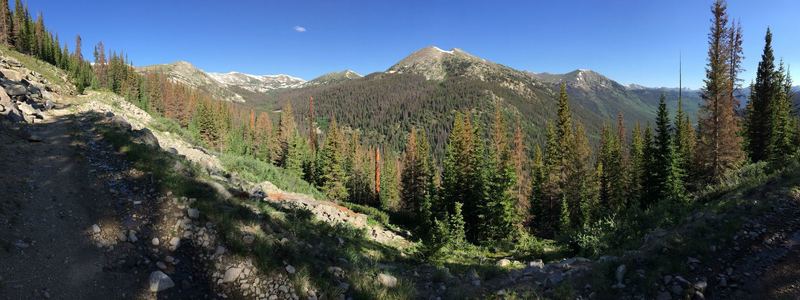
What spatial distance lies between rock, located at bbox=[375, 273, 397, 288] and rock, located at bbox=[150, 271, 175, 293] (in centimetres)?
394

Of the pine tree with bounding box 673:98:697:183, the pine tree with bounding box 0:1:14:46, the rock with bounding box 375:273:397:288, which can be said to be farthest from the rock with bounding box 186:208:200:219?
the pine tree with bounding box 0:1:14:46

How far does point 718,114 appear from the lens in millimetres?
27672

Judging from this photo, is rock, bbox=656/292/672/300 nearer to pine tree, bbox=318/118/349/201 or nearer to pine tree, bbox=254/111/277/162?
pine tree, bbox=318/118/349/201

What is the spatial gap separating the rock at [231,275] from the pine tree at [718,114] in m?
31.8

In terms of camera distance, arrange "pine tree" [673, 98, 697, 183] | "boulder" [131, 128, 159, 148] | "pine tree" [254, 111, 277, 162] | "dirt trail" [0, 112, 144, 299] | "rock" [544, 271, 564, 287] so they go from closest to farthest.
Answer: "dirt trail" [0, 112, 144, 299]
"rock" [544, 271, 564, 287]
"boulder" [131, 128, 159, 148]
"pine tree" [673, 98, 697, 183]
"pine tree" [254, 111, 277, 162]

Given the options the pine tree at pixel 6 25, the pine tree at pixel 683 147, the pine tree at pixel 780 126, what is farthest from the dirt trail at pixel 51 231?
the pine tree at pixel 6 25

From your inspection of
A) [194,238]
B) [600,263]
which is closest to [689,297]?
[600,263]

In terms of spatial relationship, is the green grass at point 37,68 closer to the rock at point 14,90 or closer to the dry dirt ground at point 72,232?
the rock at point 14,90

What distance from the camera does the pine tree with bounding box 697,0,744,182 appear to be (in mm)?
26688

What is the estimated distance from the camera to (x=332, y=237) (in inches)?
437

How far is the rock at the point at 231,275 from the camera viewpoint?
21.9 ft

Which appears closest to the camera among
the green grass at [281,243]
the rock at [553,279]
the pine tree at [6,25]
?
the green grass at [281,243]

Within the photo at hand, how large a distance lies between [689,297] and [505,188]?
23.5 m

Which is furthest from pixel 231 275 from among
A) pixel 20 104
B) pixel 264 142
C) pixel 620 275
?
pixel 264 142
